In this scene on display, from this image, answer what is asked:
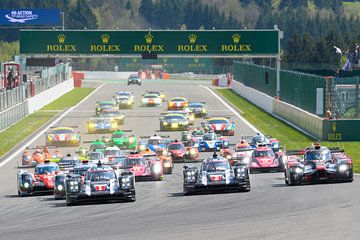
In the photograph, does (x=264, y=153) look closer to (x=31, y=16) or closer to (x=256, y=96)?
→ (x=256, y=96)

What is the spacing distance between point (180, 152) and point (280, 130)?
20.7 metres

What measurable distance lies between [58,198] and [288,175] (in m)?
8.62

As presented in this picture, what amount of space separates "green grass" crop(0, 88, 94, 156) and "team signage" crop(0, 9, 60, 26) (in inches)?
1550

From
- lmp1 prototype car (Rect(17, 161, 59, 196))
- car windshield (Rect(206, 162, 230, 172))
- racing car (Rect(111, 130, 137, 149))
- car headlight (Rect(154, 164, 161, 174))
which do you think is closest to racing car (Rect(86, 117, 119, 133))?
racing car (Rect(111, 130, 137, 149))

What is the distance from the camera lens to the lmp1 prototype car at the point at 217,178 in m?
40.0

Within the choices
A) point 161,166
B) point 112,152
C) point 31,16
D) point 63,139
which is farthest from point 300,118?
point 31,16

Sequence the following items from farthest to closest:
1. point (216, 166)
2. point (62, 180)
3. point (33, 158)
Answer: point (33, 158), point (62, 180), point (216, 166)

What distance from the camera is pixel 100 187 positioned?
37969mm

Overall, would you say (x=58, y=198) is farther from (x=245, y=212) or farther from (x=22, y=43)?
(x=22, y=43)

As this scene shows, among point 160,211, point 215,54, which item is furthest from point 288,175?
point 215,54

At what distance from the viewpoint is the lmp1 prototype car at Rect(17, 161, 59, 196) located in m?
42.5

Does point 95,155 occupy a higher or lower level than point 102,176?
lower

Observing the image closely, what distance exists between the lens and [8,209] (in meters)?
38.1

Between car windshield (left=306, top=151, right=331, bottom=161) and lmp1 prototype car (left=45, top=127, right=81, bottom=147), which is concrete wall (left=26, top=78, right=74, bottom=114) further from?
car windshield (left=306, top=151, right=331, bottom=161)
